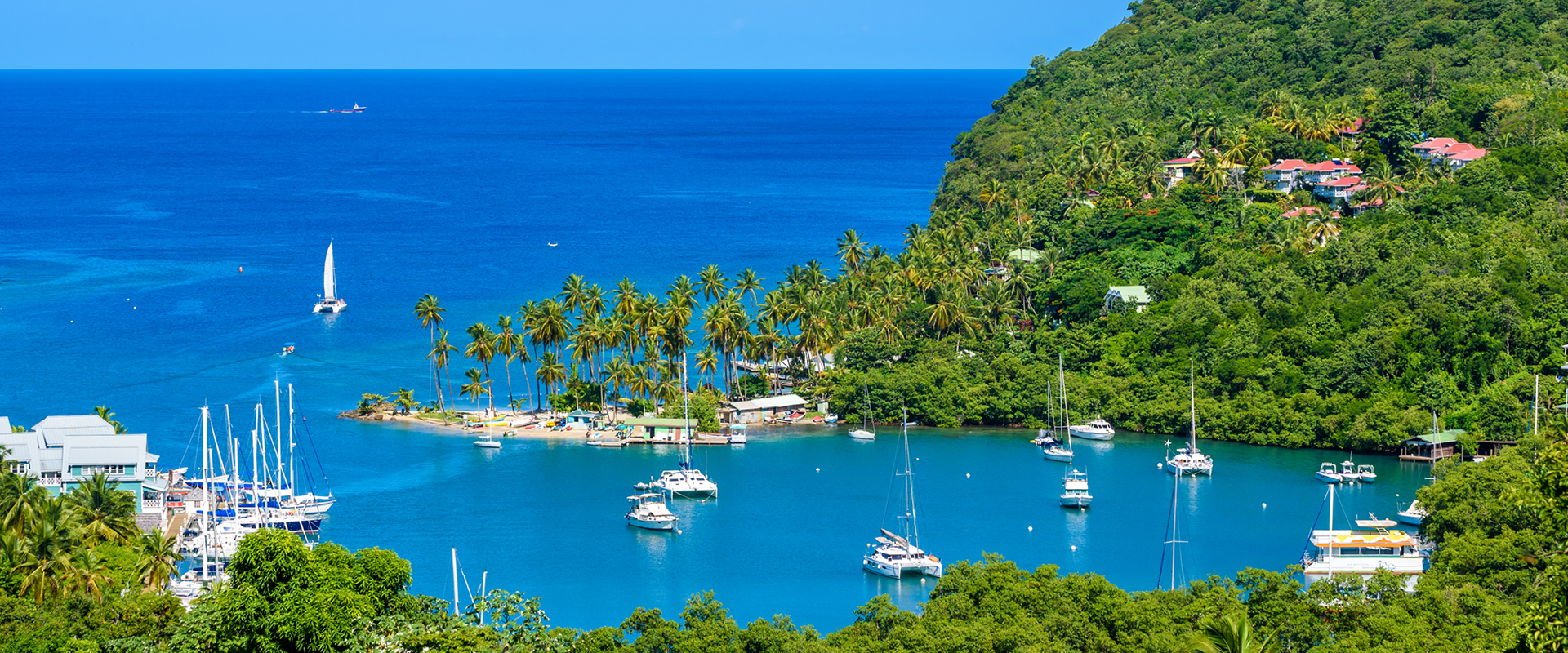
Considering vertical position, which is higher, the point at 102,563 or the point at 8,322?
the point at 8,322

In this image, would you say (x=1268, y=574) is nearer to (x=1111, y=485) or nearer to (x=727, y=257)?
(x=1111, y=485)

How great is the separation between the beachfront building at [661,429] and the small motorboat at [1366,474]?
112 feet

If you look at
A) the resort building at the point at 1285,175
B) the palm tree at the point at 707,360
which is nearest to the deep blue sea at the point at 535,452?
the palm tree at the point at 707,360

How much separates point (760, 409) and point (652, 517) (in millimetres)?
19207

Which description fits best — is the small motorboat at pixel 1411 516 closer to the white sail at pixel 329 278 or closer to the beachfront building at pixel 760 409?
the beachfront building at pixel 760 409

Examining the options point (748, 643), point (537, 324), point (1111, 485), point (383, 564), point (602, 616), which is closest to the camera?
point (383, 564)

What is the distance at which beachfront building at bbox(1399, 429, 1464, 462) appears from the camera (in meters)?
75.5

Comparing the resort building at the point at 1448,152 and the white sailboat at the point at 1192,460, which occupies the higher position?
the resort building at the point at 1448,152

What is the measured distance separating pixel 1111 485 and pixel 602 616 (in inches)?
1095

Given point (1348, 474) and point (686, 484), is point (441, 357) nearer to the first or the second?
point (686, 484)

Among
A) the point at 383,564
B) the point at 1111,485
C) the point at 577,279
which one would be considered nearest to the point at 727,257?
the point at 577,279

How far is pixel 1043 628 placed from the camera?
45625 mm

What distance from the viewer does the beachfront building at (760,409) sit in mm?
87688

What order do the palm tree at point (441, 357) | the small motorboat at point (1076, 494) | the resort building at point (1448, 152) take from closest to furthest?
the small motorboat at point (1076, 494), the palm tree at point (441, 357), the resort building at point (1448, 152)
